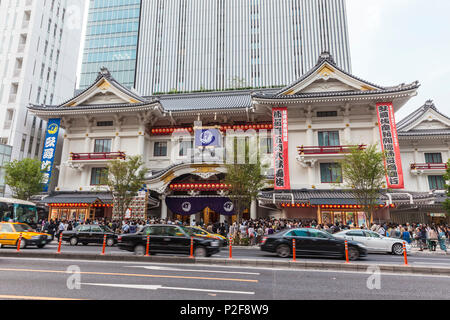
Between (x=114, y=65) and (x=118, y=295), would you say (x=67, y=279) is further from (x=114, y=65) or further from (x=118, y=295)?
(x=114, y=65)

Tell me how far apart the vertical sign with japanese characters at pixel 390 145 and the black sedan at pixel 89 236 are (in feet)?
70.5

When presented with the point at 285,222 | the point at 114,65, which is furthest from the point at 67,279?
Answer: the point at 114,65

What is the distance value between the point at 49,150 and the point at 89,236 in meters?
14.7

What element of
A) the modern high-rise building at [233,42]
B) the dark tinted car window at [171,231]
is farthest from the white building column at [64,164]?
the modern high-rise building at [233,42]

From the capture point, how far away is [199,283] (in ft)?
25.2

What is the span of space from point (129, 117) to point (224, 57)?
51.2 meters

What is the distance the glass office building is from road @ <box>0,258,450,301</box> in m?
66.3

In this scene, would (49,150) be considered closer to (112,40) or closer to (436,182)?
(436,182)

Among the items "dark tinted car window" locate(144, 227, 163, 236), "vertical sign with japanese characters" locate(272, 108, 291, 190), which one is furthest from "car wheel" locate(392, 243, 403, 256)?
"dark tinted car window" locate(144, 227, 163, 236)

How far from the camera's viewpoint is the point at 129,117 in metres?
27.7

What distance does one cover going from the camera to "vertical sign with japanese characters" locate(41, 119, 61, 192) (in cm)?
2664

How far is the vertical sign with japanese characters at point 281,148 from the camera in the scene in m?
22.9

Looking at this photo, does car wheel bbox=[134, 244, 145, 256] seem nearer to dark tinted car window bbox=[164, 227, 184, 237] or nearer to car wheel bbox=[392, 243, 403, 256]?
dark tinted car window bbox=[164, 227, 184, 237]
